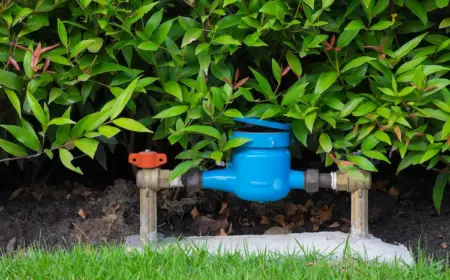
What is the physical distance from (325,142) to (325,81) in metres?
0.24

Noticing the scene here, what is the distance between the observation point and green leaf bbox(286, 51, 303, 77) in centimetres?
315

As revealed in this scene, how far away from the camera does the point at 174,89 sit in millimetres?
3084

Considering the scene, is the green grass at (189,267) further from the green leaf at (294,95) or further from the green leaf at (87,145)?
the green leaf at (294,95)

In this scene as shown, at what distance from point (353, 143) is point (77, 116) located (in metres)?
1.25

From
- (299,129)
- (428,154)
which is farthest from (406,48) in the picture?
(299,129)

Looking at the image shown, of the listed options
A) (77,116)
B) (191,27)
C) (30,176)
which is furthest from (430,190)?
(30,176)

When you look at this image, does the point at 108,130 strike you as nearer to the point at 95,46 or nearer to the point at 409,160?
the point at 95,46

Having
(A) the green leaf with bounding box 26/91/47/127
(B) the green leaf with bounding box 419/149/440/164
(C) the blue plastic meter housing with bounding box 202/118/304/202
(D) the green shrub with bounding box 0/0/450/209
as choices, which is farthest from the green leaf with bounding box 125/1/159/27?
(B) the green leaf with bounding box 419/149/440/164

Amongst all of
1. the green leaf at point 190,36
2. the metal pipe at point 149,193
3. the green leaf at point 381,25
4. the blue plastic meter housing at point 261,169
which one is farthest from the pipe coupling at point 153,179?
the green leaf at point 381,25

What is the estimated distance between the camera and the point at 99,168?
4023 millimetres

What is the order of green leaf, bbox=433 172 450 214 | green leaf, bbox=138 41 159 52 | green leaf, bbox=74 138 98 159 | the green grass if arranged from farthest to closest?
green leaf, bbox=433 172 450 214 → green leaf, bbox=138 41 159 52 → green leaf, bbox=74 138 98 159 → the green grass

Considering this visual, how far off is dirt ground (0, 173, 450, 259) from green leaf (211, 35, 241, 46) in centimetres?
85

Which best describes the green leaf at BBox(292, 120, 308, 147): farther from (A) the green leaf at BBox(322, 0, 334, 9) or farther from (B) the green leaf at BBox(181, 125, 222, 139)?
(A) the green leaf at BBox(322, 0, 334, 9)

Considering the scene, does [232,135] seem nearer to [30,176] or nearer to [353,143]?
[353,143]
